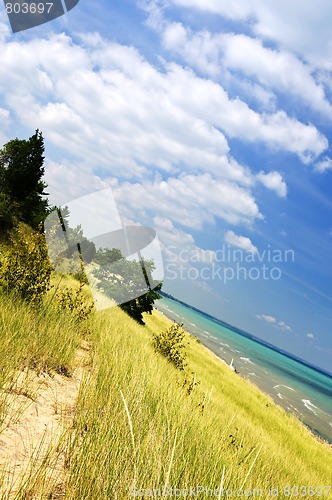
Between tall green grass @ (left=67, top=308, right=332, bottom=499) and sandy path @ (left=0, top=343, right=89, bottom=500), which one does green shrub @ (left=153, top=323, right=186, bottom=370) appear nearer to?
tall green grass @ (left=67, top=308, right=332, bottom=499)

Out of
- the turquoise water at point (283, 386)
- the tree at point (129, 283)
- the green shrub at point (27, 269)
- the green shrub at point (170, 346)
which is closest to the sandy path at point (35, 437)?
the green shrub at point (27, 269)

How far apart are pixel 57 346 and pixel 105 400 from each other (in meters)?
1.84

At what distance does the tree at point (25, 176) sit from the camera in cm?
3059

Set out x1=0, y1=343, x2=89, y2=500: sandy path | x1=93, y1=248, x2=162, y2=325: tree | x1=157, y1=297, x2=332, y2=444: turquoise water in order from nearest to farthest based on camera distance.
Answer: x1=0, y1=343, x2=89, y2=500: sandy path → x1=93, y1=248, x2=162, y2=325: tree → x1=157, y1=297, x2=332, y2=444: turquoise water

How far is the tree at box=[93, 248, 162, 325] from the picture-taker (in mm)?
24578

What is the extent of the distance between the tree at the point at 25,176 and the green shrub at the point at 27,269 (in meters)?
23.6

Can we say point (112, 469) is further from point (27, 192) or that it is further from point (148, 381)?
point (27, 192)

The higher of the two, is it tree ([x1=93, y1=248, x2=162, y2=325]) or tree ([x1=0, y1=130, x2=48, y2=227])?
tree ([x1=0, y1=130, x2=48, y2=227])

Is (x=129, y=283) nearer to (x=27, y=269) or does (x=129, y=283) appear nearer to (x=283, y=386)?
(x=27, y=269)

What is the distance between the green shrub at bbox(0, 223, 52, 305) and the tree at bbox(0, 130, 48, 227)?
930 inches

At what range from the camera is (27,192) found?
32.0m

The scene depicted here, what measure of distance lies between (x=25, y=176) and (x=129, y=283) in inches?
597

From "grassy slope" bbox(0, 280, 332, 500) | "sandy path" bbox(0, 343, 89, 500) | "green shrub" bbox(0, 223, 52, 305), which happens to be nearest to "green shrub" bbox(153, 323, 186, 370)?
"green shrub" bbox(0, 223, 52, 305)

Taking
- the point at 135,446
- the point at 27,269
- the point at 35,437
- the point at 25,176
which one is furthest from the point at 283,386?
the point at 35,437
